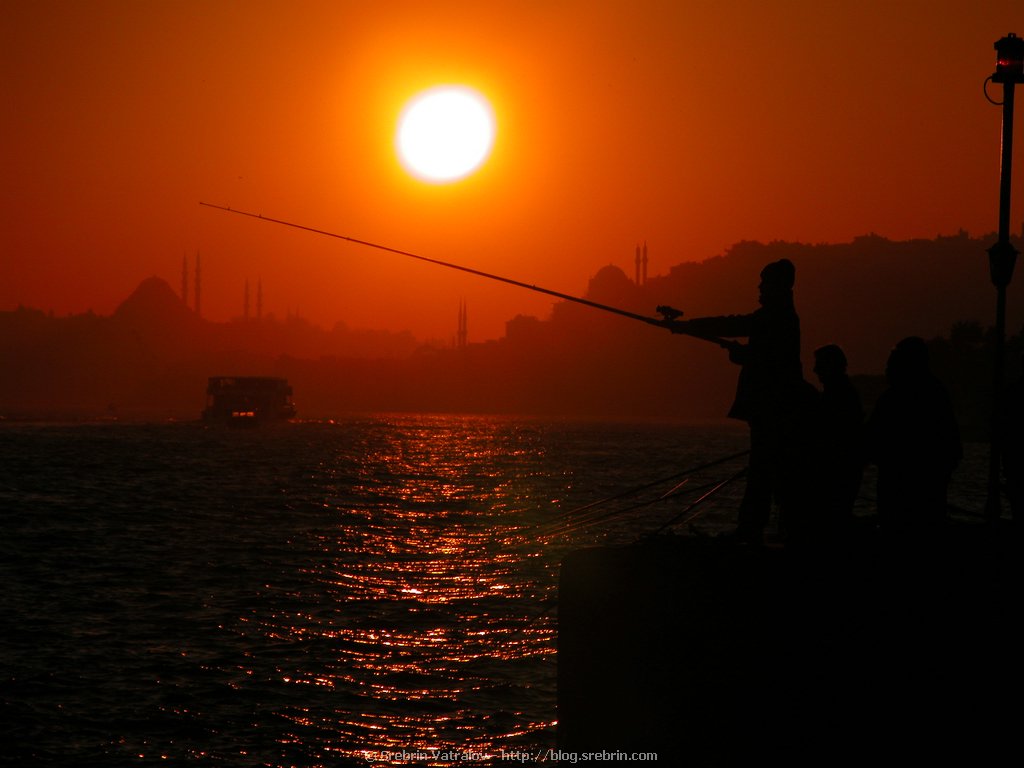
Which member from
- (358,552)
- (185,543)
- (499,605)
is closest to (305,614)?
(499,605)

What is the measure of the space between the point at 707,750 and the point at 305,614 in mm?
13667

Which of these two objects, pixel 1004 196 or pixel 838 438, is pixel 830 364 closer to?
pixel 838 438

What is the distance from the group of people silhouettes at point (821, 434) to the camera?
25.7ft

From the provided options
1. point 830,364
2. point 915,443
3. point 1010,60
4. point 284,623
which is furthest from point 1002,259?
point 284,623

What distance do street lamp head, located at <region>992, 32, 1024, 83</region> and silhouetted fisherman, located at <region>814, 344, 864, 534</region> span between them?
12.7 feet

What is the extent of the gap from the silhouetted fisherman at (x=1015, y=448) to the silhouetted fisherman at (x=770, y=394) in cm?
148

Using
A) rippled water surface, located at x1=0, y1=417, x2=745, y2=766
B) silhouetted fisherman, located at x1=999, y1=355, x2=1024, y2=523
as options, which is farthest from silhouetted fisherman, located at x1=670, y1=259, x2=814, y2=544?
rippled water surface, located at x1=0, y1=417, x2=745, y2=766

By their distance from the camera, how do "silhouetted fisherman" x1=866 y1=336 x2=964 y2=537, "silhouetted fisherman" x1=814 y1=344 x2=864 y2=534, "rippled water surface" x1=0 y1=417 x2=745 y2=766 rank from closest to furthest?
"silhouetted fisherman" x1=866 y1=336 x2=964 y2=537 < "silhouetted fisherman" x1=814 y1=344 x2=864 y2=534 < "rippled water surface" x1=0 y1=417 x2=745 y2=766

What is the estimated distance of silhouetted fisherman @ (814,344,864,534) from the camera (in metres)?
8.20

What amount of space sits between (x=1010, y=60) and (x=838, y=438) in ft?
16.4

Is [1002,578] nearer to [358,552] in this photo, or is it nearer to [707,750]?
[707,750]

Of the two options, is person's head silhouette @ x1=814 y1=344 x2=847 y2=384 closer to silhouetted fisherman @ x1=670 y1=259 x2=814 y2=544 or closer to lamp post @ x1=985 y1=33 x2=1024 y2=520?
silhouetted fisherman @ x1=670 y1=259 x2=814 y2=544

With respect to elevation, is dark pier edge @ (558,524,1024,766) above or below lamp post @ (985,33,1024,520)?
below

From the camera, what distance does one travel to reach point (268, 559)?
2834 cm
